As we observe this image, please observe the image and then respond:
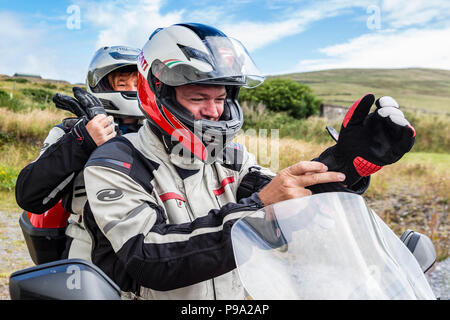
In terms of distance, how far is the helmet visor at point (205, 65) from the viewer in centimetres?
178

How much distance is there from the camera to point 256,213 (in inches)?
49.2

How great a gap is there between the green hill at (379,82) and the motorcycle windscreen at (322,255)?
109 ft

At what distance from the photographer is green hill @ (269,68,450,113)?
36.4 meters

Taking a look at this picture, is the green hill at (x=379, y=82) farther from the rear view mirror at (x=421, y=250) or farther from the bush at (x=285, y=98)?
the rear view mirror at (x=421, y=250)

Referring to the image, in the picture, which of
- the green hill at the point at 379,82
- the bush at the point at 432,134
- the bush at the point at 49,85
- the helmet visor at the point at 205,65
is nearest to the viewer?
the helmet visor at the point at 205,65

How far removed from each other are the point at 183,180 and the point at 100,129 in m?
0.80

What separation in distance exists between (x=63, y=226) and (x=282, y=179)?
1554mm

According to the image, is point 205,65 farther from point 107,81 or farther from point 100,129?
point 107,81

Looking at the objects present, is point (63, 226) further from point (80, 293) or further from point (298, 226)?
point (298, 226)

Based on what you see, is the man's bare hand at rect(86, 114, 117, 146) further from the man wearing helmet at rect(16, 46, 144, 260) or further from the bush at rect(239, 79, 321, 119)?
the bush at rect(239, 79, 321, 119)

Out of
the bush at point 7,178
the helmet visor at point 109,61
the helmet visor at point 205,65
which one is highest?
the helmet visor at point 109,61

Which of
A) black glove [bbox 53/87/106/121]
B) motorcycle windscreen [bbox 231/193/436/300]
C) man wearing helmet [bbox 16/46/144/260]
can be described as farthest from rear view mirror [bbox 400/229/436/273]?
black glove [bbox 53/87/106/121]

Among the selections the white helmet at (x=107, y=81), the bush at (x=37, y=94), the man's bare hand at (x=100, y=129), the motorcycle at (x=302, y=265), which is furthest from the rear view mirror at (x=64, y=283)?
the bush at (x=37, y=94)

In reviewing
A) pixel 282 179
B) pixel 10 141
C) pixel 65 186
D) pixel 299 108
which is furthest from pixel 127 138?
pixel 299 108
